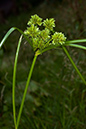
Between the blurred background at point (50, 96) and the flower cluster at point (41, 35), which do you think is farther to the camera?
the blurred background at point (50, 96)

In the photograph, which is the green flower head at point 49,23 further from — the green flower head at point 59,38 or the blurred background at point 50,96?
the blurred background at point 50,96

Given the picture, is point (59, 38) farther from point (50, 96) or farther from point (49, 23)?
point (50, 96)

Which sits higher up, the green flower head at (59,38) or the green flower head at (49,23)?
the green flower head at (49,23)

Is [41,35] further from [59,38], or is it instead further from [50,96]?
[50,96]

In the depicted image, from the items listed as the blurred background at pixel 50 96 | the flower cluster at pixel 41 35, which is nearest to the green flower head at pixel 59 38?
the flower cluster at pixel 41 35

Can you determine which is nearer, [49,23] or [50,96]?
[49,23]

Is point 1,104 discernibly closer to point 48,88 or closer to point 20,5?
point 48,88

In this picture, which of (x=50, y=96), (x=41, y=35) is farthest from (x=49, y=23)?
(x=50, y=96)

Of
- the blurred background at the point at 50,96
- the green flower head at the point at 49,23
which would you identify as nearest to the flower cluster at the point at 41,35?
the green flower head at the point at 49,23

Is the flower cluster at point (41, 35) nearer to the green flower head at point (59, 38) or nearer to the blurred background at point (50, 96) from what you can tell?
the green flower head at point (59, 38)

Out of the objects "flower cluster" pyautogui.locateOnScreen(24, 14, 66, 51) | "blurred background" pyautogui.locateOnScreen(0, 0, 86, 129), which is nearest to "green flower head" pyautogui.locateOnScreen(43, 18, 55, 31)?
"flower cluster" pyautogui.locateOnScreen(24, 14, 66, 51)

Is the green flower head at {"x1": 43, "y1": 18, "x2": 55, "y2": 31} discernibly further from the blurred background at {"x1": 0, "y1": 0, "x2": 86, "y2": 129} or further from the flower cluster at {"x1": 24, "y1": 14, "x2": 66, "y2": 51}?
the blurred background at {"x1": 0, "y1": 0, "x2": 86, "y2": 129}
